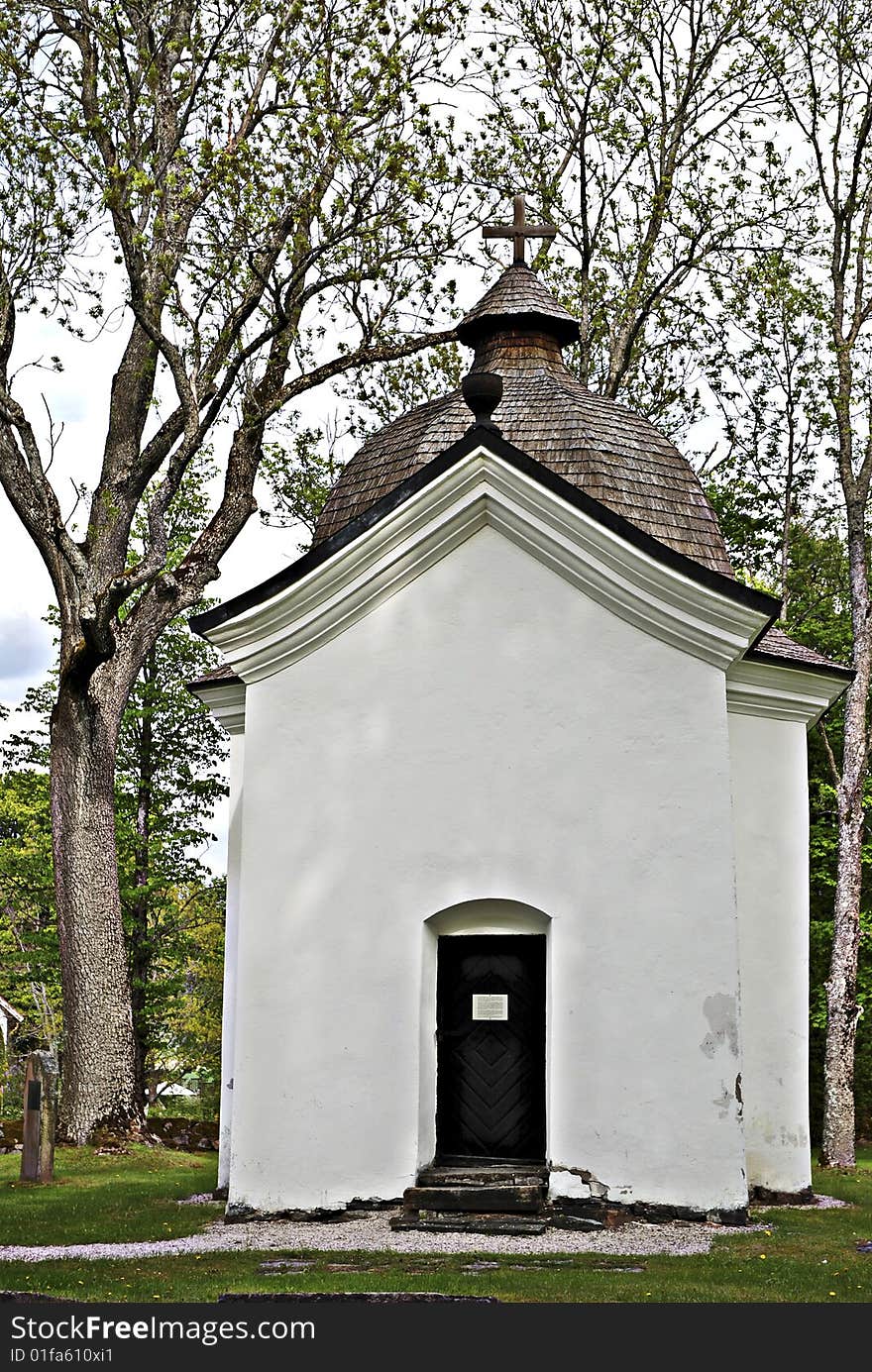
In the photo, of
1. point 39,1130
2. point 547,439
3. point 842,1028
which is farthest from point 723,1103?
point 842,1028

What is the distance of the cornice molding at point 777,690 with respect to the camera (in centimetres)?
1352

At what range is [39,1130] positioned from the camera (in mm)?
14422

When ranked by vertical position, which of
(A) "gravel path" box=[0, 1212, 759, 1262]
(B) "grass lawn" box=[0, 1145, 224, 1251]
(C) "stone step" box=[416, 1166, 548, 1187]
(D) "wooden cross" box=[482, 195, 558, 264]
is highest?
(D) "wooden cross" box=[482, 195, 558, 264]

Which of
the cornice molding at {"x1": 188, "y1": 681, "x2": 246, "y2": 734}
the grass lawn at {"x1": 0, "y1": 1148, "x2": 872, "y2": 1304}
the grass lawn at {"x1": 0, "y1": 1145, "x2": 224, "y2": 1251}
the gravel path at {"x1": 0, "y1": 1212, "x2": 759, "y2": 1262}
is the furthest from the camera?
the cornice molding at {"x1": 188, "y1": 681, "x2": 246, "y2": 734}

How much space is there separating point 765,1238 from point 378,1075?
3.13 m

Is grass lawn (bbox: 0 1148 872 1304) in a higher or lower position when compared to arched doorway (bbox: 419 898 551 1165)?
lower

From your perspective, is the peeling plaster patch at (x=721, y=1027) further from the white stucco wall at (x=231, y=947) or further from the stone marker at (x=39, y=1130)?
the stone marker at (x=39, y=1130)

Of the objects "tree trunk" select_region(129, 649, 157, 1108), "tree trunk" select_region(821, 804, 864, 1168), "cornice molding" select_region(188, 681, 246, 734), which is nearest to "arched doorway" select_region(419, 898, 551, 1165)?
"cornice molding" select_region(188, 681, 246, 734)

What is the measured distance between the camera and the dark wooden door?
11609 millimetres

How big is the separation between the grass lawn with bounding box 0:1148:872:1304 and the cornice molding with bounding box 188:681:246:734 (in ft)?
15.7

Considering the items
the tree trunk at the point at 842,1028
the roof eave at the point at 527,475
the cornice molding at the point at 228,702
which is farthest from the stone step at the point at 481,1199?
the tree trunk at the point at 842,1028

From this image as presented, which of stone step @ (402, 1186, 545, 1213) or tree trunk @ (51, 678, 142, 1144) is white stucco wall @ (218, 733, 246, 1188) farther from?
stone step @ (402, 1186, 545, 1213)

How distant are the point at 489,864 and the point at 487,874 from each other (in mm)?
81

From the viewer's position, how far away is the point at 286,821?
11.9 m
